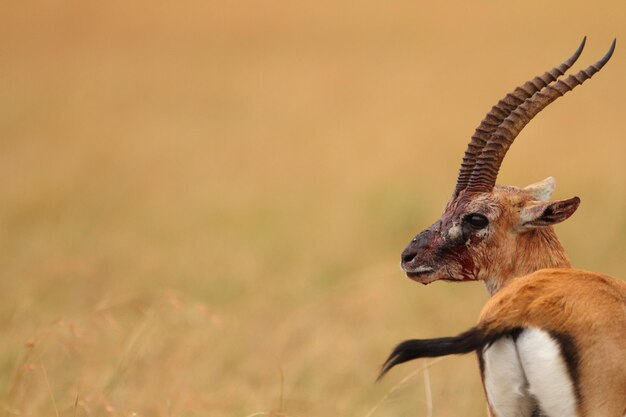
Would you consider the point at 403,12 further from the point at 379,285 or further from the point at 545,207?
the point at 545,207

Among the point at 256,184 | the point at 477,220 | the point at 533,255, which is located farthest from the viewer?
the point at 256,184

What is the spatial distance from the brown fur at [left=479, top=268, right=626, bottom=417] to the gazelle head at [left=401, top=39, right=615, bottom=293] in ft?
3.84

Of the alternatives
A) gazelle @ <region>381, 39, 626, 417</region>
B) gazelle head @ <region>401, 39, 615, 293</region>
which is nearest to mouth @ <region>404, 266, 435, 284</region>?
gazelle head @ <region>401, 39, 615, 293</region>

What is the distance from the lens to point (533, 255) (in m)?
6.58

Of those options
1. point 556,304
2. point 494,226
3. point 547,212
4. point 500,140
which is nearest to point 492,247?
point 494,226

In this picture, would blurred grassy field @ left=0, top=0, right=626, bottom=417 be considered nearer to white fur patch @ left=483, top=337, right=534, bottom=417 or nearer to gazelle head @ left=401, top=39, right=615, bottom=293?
gazelle head @ left=401, top=39, right=615, bottom=293

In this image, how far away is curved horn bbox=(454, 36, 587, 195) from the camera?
6.86 meters

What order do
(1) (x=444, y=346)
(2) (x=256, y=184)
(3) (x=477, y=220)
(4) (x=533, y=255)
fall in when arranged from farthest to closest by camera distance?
(2) (x=256, y=184) < (3) (x=477, y=220) < (4) (x=533, y=255) < (1) (x=444, y=346)

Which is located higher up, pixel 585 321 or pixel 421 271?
pixel 585 321

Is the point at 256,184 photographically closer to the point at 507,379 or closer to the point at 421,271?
the point at 421,271

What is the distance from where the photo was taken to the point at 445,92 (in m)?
22.9

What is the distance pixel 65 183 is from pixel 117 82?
22.2 ft

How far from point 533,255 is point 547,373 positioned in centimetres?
169

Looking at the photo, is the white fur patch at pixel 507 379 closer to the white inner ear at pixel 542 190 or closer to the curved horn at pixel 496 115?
the curved horn at pixel 496 115
